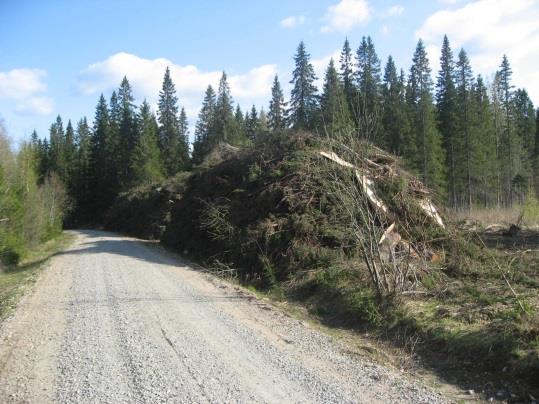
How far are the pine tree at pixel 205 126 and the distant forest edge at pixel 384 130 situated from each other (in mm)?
181

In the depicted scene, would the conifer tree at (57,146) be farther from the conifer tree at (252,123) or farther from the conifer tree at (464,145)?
the conifer tree at (464,145)

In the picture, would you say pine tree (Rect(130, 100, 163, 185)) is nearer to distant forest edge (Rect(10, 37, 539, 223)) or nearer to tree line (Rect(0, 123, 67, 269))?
distant forest edge (Rect(10, 37, 539, 223))

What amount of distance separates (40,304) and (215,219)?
22.8 feet

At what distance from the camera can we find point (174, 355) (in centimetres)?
643

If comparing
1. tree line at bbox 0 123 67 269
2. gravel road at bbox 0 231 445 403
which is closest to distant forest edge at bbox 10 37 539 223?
tree line at bbox 0 123 67 269

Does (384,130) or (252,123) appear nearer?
(384,130)

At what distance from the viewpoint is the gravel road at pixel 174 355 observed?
5273 millimetres

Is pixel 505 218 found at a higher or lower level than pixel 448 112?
lower

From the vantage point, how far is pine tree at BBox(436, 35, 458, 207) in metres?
48.5

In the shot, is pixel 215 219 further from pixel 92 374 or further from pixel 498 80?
pixel 498 80

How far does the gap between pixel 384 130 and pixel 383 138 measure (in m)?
4.74

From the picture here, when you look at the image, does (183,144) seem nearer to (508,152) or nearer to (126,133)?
(126,133)

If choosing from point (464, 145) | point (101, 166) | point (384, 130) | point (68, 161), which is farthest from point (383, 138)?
point (68, 161)

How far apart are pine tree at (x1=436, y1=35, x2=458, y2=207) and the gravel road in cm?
4108
